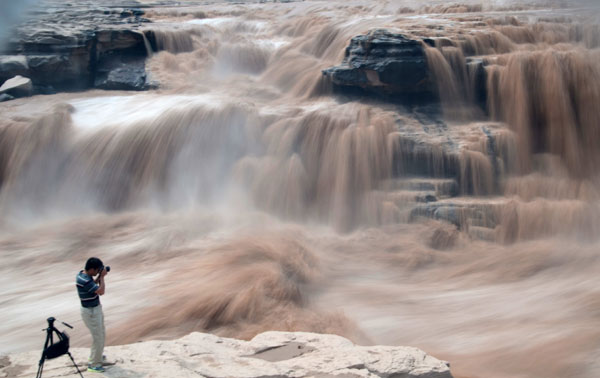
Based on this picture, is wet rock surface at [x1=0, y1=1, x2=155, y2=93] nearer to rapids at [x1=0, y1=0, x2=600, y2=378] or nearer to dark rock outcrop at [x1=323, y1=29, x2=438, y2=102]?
rapids at [x1=0, y1=0, x2=600, y2=378]

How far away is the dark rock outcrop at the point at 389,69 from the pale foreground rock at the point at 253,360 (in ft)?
18.8

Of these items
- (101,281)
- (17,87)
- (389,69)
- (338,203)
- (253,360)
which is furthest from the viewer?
(17,87)

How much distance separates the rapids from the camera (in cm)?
593

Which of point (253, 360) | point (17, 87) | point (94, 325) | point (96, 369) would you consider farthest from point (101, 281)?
point (17, 87)

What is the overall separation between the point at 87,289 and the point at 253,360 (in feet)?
4.02

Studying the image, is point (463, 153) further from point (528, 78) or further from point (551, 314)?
point (551, 314)

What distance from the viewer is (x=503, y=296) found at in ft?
21.5

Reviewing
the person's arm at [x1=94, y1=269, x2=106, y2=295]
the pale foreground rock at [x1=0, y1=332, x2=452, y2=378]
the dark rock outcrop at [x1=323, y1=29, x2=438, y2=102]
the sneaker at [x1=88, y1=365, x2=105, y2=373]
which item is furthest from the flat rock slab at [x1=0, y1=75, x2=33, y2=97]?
the sneaker at [x1=88, y1=365, x2=105, y2=373]

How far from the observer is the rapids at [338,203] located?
19.5 feet

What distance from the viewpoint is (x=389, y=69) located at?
31.4 feet

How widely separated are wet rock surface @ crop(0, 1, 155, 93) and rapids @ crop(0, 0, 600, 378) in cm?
82

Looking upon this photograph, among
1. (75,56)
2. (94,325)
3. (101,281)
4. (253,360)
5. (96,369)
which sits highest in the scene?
(75,56)

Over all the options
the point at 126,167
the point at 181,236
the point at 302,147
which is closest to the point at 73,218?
the point at 126,167

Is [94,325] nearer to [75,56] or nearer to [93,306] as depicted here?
[93,306]
